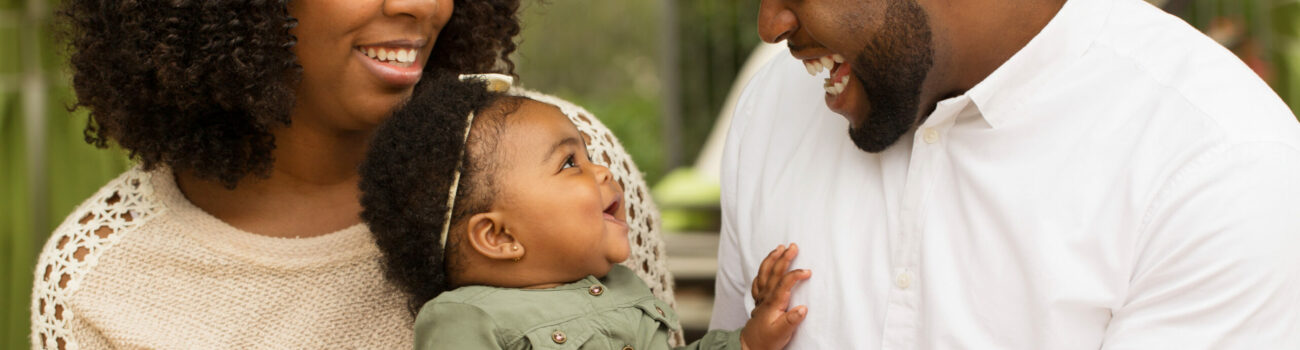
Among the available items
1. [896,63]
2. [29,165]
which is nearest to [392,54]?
[896,63]

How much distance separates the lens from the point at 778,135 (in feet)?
7.86

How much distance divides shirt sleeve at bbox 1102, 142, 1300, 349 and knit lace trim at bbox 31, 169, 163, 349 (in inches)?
76.7

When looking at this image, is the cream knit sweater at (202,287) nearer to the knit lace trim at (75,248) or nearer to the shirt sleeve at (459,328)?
the knit lace trim at (75,248)

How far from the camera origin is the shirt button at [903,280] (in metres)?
2.01

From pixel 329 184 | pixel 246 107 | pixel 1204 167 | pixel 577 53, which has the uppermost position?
pixel 1204 167

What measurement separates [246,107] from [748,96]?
1.03 metres

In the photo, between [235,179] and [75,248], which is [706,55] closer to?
[235,179]

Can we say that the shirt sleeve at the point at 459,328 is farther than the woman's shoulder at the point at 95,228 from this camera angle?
No

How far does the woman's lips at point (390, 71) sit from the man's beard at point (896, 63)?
0.90 metres

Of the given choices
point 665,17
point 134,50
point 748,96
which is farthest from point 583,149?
point 665,17

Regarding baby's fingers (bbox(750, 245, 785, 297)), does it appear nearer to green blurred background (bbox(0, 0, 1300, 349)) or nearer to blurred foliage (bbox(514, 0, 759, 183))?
green blurred background (bbox(0, 0, 1300, 349))

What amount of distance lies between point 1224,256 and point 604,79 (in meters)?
6.99

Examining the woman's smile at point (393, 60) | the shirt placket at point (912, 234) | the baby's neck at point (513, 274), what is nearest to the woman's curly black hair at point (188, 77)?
the woman's smile at point (393, 60)

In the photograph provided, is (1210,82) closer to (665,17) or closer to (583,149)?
(583,149)
